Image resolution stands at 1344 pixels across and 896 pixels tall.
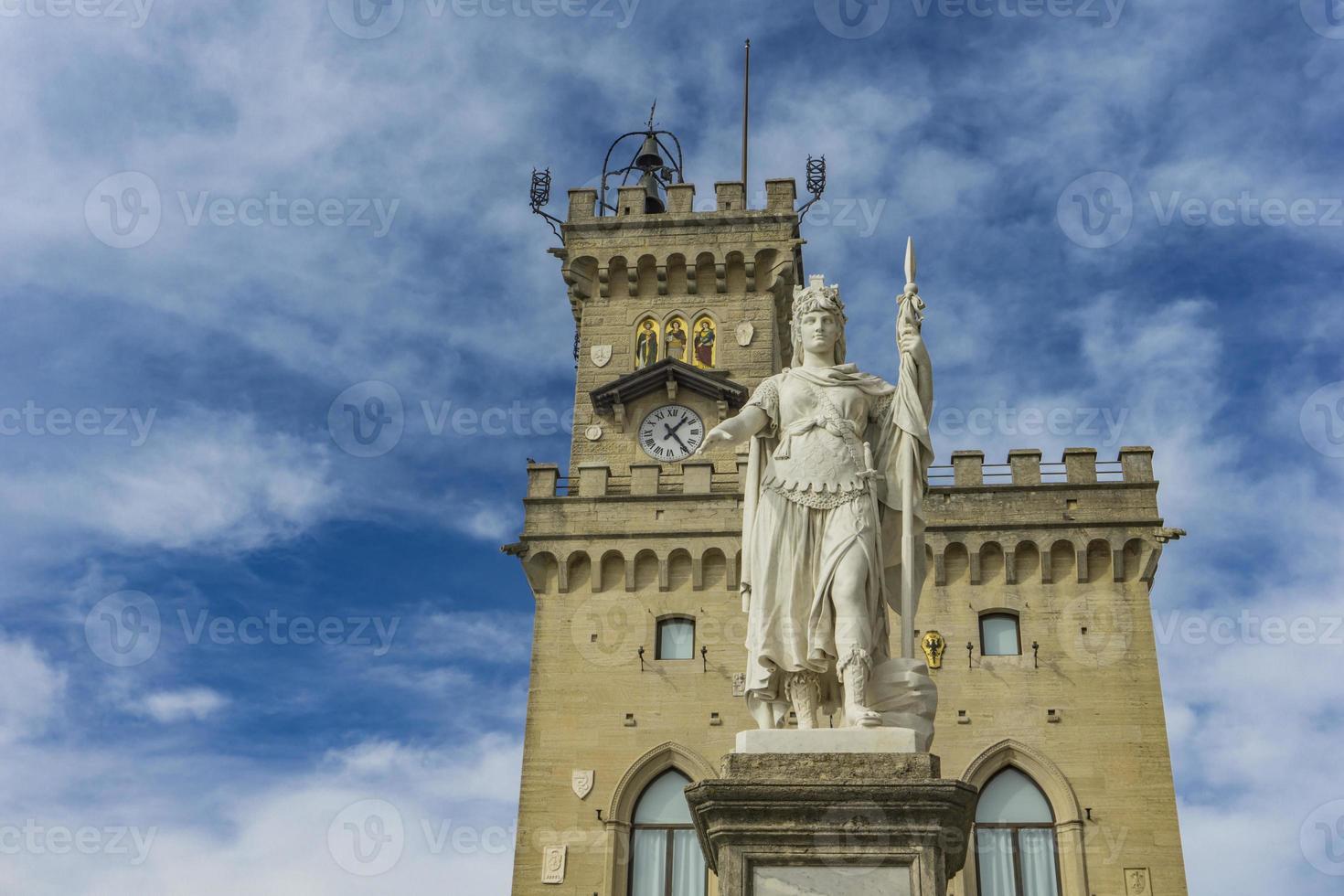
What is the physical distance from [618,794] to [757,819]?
2191 centimetres

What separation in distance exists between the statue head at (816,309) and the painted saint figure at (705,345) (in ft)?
85.0

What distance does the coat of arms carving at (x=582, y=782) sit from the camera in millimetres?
29219

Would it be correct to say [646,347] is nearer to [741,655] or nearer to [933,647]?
[741,655]

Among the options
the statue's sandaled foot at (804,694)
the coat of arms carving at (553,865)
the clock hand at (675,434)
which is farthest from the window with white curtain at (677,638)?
the statue's sandaled foot at (804,694)

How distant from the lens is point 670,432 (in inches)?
1375

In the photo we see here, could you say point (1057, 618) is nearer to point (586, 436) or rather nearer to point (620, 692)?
point (620, 692)

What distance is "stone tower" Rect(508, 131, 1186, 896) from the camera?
92.6 feet

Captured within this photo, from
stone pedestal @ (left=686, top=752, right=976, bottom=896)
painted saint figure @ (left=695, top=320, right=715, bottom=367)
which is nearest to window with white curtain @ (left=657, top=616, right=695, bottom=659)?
painted saint figure @ (left=695, top=320, right=715, bottom=367)

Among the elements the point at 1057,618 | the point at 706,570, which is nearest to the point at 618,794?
the point at 706,570

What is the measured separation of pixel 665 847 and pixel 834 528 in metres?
21.4

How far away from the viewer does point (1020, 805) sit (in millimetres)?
28484

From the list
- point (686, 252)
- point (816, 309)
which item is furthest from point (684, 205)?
A: point (816, 309)

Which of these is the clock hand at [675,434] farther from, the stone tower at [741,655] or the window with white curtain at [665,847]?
the window with white curtain at [665,847]

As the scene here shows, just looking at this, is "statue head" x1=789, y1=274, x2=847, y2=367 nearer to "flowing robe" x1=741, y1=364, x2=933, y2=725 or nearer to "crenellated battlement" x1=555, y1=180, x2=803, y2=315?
"flowing robe" x1=741, y1=364, x2=933, y2=725
